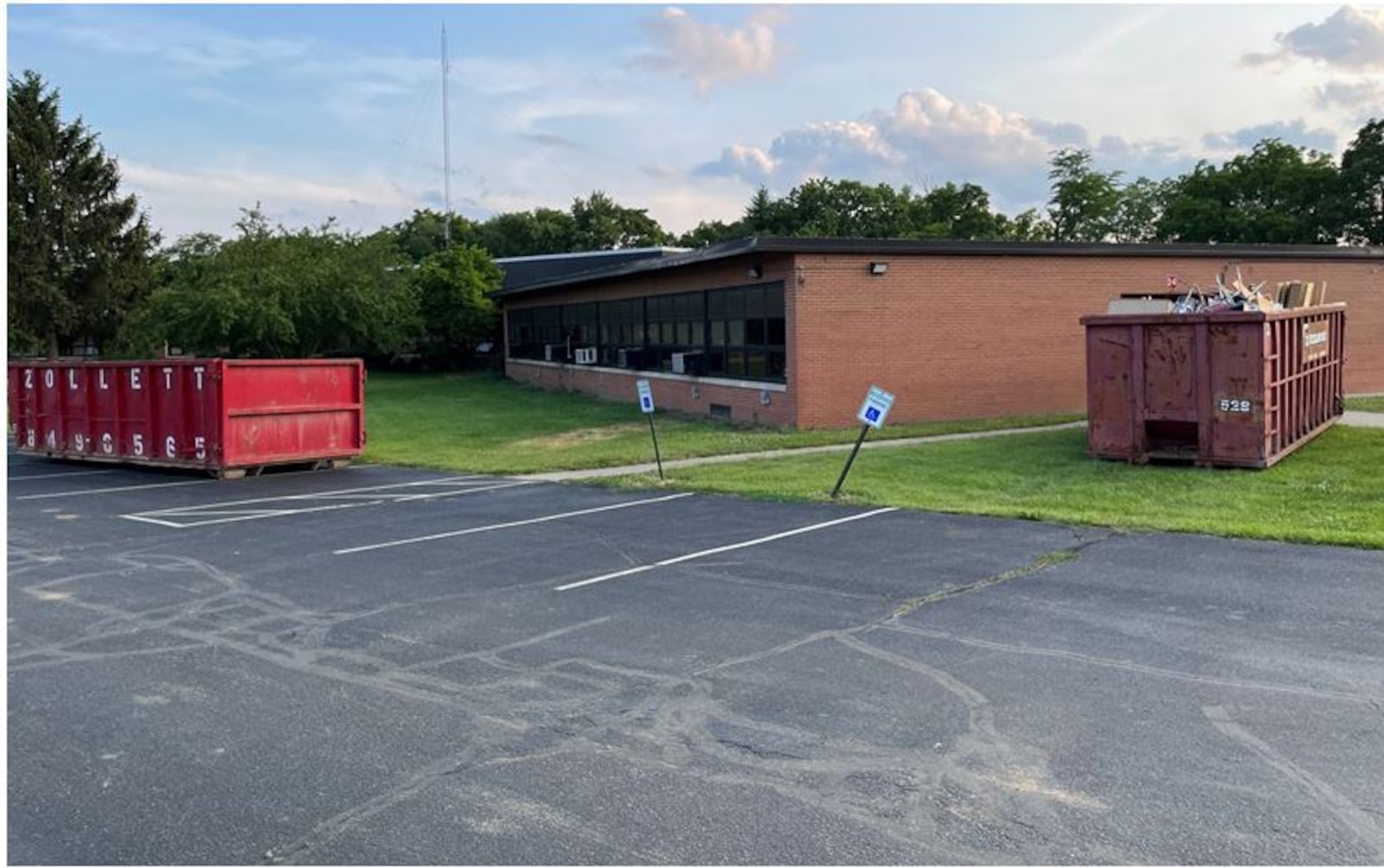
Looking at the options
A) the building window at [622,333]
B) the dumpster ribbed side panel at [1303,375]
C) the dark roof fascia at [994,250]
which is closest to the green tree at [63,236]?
the building window at [622,333]

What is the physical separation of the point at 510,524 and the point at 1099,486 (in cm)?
698

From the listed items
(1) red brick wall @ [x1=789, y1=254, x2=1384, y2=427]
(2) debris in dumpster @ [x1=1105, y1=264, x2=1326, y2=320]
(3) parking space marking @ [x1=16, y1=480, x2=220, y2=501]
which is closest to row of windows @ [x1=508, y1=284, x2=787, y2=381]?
(1) red brick wall @ [x1=789, y1=254, x2=1384, y2=427]

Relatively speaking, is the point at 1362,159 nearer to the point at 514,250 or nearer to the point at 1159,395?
the point at 1159,395

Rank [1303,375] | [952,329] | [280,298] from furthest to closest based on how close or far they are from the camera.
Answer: [280,298] < [952,329] < [1303,375]

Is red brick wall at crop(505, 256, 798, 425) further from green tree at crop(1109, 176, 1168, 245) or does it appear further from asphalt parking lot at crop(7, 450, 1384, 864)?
green tree at crop(1109, 176, 1168, 245)

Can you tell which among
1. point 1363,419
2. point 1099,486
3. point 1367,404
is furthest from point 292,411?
point 1367,404

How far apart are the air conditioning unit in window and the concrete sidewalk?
773 cm

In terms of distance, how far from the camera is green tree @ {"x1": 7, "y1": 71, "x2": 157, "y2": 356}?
156ft

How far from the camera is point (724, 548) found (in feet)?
34.1

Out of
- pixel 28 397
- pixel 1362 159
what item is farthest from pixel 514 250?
pixel 28 397

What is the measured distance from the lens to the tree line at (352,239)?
36.7m

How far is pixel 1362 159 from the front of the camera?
47.7 metres

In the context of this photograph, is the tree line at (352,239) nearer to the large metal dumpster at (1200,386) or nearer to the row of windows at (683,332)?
the row of windows at (683,332)

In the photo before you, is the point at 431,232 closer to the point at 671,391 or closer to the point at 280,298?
the point at 280,298
